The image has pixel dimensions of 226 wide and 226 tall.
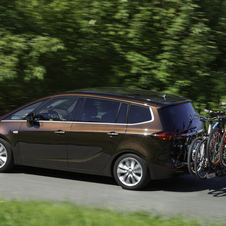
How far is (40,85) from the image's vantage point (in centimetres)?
1177

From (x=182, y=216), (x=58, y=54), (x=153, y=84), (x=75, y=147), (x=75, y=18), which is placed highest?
(x=75, y=18)

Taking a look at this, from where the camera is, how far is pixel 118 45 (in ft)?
36.9

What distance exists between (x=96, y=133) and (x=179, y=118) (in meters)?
1.39

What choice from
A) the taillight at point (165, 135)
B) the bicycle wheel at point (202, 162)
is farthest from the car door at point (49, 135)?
the bicycle wheel at point (202, 162)

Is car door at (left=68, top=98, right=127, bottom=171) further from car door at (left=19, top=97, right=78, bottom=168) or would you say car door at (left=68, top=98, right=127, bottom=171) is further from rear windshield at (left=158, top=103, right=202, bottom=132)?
rear windshield at (left=158, top=103, right=202, bottom=132)

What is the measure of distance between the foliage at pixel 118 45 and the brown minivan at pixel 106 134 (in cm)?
323

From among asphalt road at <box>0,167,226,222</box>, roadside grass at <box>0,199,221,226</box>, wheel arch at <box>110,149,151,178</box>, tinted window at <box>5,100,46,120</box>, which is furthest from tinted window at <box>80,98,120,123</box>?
roadside grass at <box>0,199,221,226</box>

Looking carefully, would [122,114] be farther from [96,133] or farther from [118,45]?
[118,45]

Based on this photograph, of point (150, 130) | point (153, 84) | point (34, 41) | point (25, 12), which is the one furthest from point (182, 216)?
point (25, 12)

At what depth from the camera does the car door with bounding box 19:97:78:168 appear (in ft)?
23.1

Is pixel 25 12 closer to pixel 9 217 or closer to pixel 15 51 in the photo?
pixel 15 51

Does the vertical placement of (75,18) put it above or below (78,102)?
above

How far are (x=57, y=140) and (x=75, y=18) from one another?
5320 mm

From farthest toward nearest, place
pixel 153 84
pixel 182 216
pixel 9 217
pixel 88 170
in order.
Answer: pixel 153 84, pixel 88 170, pixel 182 216, pixel 9 217
